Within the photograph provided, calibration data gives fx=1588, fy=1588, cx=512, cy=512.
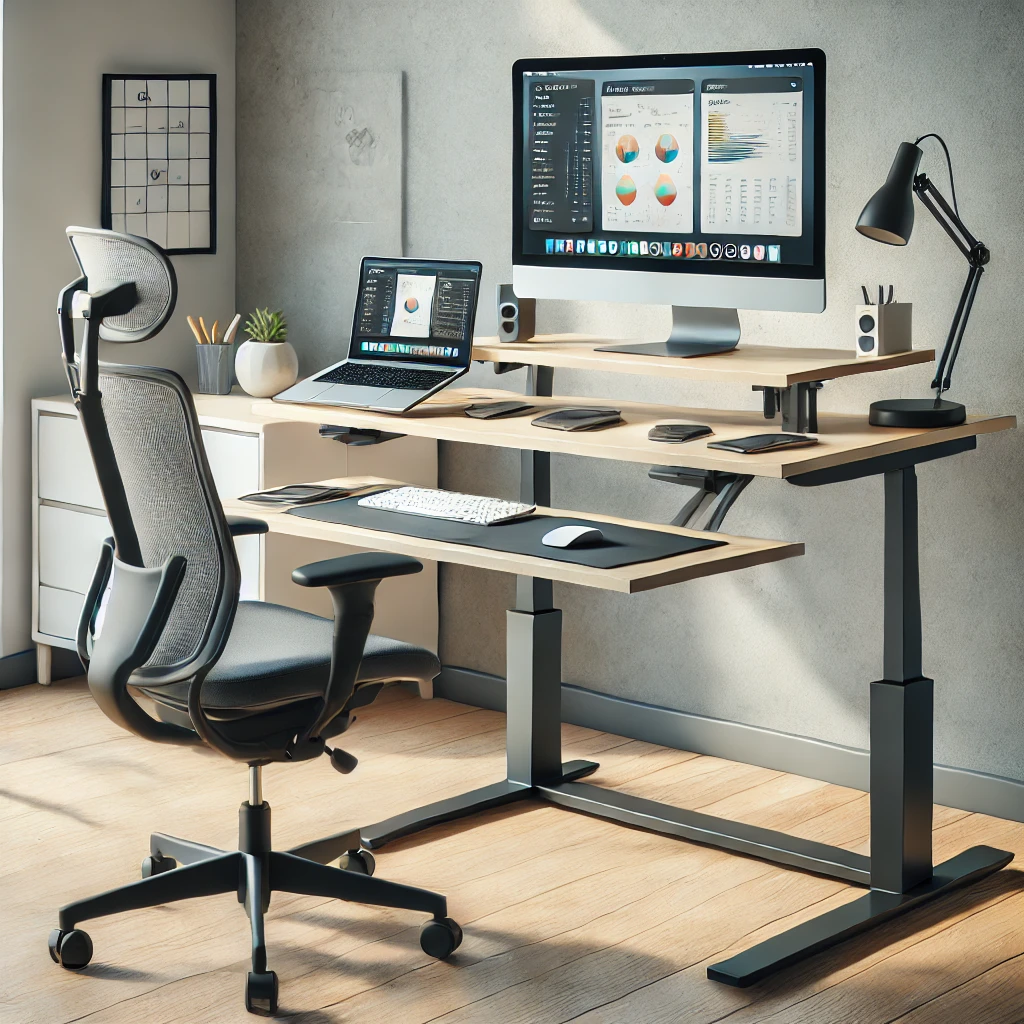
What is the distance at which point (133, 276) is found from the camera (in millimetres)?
2369

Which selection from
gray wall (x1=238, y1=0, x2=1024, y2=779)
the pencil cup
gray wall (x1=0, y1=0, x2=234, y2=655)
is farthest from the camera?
the pencil cup

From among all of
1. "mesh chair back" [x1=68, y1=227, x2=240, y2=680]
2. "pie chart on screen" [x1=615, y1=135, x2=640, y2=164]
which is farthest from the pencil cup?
"mesh chair back" [x1=68, y1=227, x2=240, y2=680]

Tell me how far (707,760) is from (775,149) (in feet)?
4.80

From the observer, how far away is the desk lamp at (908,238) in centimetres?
279

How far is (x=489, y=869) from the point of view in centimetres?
303

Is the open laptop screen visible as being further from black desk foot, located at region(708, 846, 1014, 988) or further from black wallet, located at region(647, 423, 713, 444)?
black desk foot, located at region(708, 846, 1014, 988)

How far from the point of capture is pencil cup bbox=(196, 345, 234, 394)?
4141 millimetres

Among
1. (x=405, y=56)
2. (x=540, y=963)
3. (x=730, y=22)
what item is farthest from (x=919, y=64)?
(x=540, y=963)

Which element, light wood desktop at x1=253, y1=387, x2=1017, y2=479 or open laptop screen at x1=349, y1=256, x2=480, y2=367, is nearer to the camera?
light wood desktop at x1=253, y1=387, x2=1017, y2=479

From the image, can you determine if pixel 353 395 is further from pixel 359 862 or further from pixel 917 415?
pixel 917 415

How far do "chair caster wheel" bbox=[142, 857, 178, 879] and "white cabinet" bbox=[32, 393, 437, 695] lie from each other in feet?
3.29

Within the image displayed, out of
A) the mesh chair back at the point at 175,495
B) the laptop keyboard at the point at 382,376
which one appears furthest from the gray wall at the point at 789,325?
the mesh chair back at the point at 175,495

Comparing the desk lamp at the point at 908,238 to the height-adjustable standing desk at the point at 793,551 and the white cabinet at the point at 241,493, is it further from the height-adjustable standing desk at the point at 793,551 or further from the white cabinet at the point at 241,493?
the white cabinet at the point at 241,493

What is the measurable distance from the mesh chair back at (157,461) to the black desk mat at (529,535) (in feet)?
1.62
